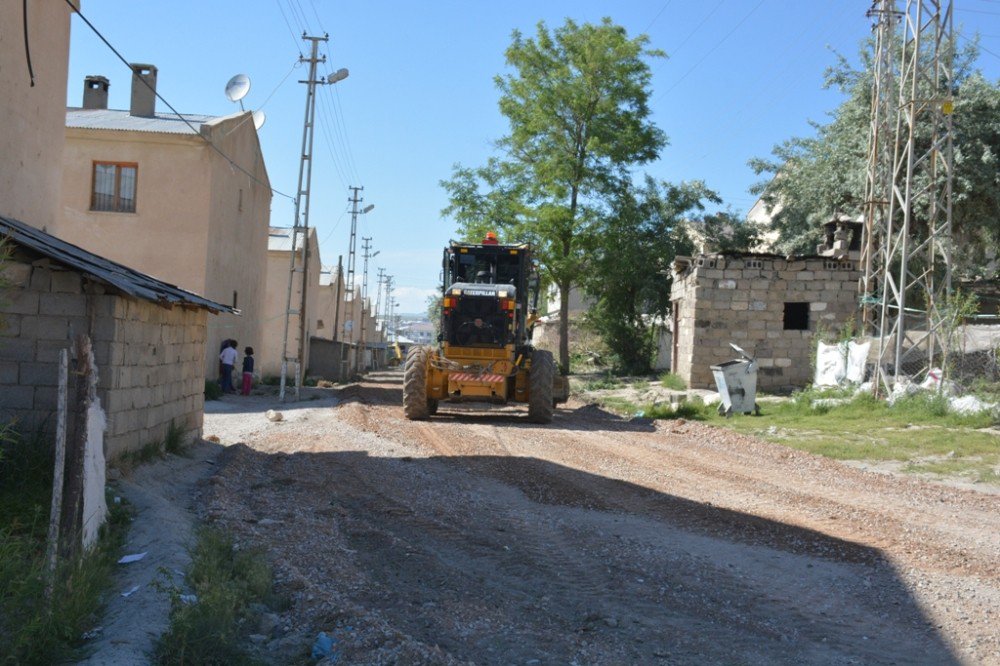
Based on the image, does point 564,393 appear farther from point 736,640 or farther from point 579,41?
point 579,41

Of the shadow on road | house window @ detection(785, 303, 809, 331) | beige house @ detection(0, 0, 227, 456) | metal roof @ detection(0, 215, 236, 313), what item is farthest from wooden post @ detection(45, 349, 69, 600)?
house window @ detection(785, 303, 809, 331)

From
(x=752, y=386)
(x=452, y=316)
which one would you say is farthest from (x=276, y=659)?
(x=752, y=386)

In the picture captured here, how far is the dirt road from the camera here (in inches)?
210

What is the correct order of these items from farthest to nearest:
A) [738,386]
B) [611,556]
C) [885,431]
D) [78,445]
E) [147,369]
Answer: [738,386] < [885,431] < [147,369] < [611,556] < [78,445]

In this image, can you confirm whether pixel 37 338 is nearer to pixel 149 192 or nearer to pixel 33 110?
pixel 33 110

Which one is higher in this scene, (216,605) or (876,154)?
(876,154)

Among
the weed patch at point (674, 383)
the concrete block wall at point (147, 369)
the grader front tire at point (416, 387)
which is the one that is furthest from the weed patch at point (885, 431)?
the concrete block wall at point (147, 369)

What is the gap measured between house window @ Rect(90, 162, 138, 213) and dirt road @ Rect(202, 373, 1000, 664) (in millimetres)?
13001

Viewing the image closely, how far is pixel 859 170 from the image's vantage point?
1081 inches

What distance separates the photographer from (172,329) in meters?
11.0

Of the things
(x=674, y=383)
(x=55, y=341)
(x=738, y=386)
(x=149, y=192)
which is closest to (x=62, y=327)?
(x=55, y=341)

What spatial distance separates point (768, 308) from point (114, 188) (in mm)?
16679

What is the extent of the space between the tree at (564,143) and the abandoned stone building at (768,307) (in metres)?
9.78

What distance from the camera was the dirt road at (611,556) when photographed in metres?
5.34
